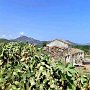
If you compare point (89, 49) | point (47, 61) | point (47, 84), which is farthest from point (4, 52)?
point (89, 49)

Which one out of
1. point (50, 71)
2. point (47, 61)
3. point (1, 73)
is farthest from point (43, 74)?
point (1, 73)

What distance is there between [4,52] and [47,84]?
4.49 meters

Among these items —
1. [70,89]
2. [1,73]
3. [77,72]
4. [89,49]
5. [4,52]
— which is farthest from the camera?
[89,49]

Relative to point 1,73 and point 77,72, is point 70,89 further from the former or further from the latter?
point 1,73

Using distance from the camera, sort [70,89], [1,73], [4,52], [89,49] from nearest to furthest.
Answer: [70,89]
[1,73]
[4,52]
[89,49]

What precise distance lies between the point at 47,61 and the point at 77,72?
63 cm

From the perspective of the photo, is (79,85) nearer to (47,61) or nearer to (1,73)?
(47,61)

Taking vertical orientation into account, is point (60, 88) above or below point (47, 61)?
below

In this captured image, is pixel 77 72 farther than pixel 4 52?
No

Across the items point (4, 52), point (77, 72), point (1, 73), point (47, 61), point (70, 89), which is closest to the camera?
point (70, 89)

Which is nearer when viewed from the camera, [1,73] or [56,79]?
[56,79]

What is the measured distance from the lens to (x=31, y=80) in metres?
4.57

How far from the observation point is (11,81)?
16.6 ft

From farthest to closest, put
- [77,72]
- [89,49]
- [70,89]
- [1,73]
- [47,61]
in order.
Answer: [89,49]
[1,73]
[47,61]
[77,72]
[70,89]
